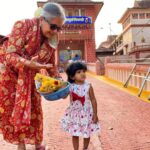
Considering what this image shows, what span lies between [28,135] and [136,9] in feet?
158

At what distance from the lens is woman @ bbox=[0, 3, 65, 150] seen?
3.34m

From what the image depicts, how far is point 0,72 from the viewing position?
3.57 meters

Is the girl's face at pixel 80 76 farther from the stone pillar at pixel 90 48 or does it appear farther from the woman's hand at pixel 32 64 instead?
the stone pillar at pixel 90 48

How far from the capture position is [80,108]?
387 cm

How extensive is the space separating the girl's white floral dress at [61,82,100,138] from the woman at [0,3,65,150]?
0.37m

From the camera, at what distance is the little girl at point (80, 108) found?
3.82 m

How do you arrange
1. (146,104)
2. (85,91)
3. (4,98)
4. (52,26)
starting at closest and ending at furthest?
(52,26) < (4,98) < (85,91) < (146,104)

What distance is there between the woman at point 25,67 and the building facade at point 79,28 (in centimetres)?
2664


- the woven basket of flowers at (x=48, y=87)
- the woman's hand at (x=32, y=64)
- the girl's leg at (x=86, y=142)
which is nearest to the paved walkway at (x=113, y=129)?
the girl's leg at (x=86, y=142)

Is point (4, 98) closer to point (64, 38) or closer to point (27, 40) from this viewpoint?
point (27, 40)

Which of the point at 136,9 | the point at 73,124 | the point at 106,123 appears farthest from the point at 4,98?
the point at 136,9

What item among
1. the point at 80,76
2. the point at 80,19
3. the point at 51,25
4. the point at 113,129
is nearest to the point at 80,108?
the point at 80,76

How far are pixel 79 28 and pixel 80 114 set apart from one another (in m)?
27.4

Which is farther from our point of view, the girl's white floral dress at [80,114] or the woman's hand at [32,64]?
the girl's white floral dress at [80,114]
